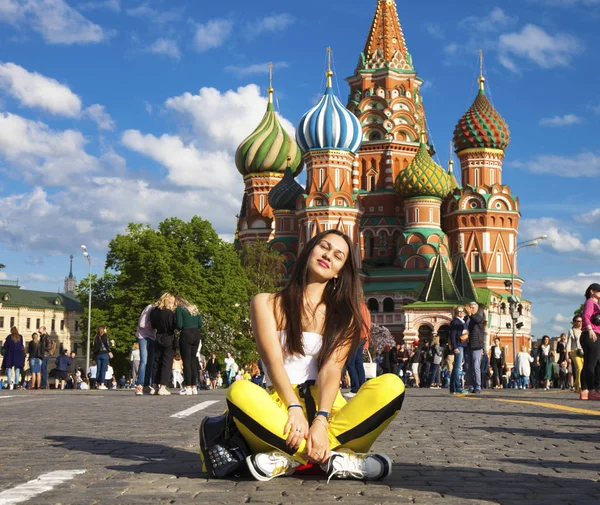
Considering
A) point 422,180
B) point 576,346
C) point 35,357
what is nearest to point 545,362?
point 576,346

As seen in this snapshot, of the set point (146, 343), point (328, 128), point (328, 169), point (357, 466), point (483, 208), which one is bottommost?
point (357, 466)

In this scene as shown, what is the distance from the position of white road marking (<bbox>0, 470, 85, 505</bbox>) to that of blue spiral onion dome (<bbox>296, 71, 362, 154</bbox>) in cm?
6838

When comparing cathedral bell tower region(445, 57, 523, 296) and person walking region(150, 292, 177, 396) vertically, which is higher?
cathedral bell tower region(445, 57, 523, 296)

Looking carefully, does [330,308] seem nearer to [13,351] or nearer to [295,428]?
[295,428]

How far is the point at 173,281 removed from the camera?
2030 inches

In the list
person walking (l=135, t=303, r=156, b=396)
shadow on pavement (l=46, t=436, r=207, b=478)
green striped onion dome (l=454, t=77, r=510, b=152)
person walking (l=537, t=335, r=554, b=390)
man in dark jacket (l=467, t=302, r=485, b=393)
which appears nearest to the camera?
shadow on pavement (l=46, t=436, r=207, b=478)

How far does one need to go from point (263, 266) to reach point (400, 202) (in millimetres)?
13328

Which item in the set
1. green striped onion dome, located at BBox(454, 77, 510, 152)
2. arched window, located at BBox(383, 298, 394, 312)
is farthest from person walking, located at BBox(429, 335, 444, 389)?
green striped onion dome, located at BBox(454, 77, 510, 152)

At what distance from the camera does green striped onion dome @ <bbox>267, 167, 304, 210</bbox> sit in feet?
263

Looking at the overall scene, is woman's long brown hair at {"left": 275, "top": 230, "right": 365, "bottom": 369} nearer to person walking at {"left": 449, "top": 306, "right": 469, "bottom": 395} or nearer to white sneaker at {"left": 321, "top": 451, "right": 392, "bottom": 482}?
white sneaker at {"left": 321, "top": 451, "right": 392, "bottom": 482}

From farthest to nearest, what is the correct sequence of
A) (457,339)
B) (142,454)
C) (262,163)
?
(262,163)
(457,339)
(142,454)

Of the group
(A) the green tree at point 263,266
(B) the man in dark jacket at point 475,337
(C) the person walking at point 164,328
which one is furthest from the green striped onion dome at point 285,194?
(C) the person walking at point 164,328

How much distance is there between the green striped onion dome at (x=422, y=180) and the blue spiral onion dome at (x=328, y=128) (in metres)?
4.62

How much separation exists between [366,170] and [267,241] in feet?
Result: 32.1
